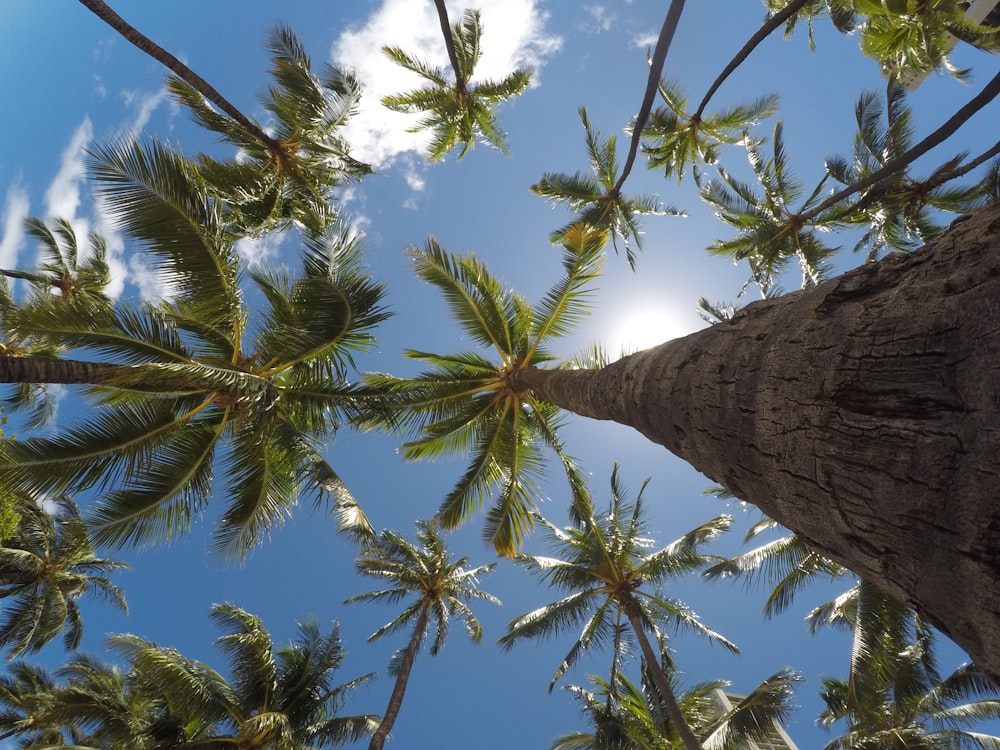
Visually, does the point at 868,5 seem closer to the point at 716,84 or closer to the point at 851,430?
the point at 716,84

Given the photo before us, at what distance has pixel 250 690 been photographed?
11938 mm

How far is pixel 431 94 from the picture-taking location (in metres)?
11.7

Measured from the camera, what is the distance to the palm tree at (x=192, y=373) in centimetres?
628

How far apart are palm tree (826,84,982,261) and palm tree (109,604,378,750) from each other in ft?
49.6

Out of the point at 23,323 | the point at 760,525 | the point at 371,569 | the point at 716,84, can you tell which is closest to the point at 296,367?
the point at 23,323

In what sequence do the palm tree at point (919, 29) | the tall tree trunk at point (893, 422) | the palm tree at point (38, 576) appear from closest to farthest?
the tall tree trunk at point (893, 422) < the palm tree at point (919, 29) < the palm tree at point (38, 576)

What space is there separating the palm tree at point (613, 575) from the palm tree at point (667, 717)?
101 cm

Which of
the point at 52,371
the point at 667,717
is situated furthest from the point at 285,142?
the point at 667,717

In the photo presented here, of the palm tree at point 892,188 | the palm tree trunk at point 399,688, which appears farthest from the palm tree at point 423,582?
the palm tree at point 892,188

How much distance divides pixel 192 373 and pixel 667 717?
1182 cm

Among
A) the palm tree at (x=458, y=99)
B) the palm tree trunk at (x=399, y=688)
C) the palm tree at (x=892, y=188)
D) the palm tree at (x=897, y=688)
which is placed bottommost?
the palm tree at (x=897, y=688)

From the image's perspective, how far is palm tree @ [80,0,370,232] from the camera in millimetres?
9562

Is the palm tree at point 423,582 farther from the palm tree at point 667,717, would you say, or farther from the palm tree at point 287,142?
the palm tree at point 287,142

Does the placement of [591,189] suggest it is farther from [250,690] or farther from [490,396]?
[250,690]
